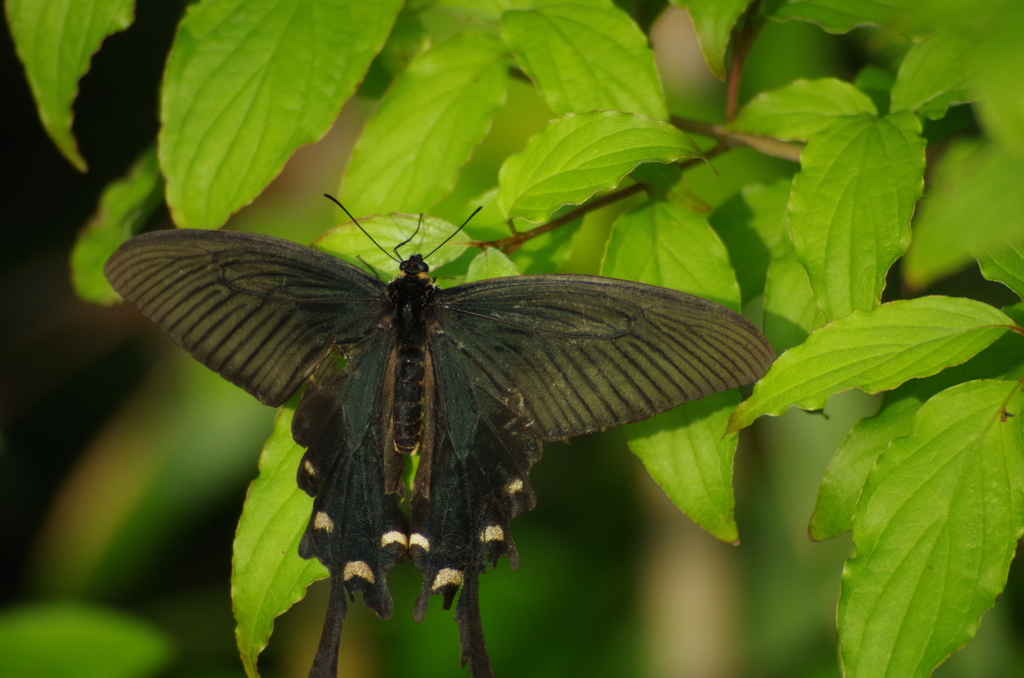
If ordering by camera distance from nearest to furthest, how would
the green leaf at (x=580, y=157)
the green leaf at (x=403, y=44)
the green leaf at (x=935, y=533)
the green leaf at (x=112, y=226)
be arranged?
the green leaf at (x=935, y=533), the green leaf at (x=580, y=157), the green leaf at (x=403, y=44), the green leaf at (x=112, y=226)

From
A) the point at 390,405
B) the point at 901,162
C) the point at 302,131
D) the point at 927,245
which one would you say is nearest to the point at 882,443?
the point at 901,162

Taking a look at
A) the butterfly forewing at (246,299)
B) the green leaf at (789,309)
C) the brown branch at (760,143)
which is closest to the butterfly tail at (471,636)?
the butterfly forewing at (246,299)

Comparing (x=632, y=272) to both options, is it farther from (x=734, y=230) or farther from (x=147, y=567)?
(x=147, y=567)

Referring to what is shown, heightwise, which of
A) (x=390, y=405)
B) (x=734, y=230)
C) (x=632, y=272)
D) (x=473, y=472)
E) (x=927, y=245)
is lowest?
(x=927, y=245)

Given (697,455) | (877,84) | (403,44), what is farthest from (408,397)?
(877,84)

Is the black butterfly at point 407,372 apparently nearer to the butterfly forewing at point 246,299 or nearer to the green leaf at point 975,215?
the butterfly forewing at point 246,299

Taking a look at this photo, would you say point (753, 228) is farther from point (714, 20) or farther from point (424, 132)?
point (424, 132)

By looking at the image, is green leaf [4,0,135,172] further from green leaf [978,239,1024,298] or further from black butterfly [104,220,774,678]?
green leaf [978,239,1024,298]
